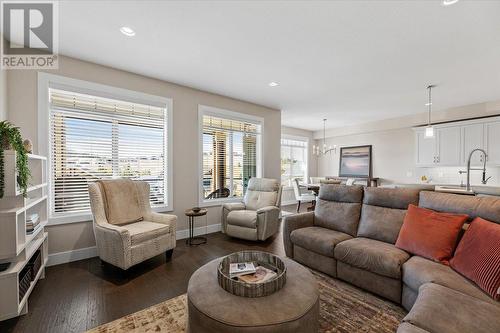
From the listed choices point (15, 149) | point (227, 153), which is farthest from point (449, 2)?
point (15, 149)

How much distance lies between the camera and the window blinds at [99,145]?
9.69ft

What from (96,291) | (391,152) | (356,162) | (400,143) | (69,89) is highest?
(69,89)

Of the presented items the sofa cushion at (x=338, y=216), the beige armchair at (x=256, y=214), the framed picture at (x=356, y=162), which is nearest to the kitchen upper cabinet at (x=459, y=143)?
the framed picture at (x=356, y=162)

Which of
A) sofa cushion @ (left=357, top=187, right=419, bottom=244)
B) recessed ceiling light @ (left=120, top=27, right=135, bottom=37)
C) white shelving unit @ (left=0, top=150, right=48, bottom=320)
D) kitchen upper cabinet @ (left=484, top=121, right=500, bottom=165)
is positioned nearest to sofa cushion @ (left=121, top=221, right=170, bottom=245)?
white shelving unit @ (left=0, top=150, right=48, bottom=320)

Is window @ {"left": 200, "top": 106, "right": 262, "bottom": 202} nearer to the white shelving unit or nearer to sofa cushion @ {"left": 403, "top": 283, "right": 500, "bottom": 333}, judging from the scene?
the white shelving unit

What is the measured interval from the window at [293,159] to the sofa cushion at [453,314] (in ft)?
21.0

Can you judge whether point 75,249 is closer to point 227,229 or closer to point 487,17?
point 227,229

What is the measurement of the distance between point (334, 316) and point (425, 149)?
5.66 meters

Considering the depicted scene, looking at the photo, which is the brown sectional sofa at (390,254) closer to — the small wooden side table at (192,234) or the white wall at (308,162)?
the small wooden side table at (192,234)

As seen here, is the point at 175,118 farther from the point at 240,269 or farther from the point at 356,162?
the point at 356,162

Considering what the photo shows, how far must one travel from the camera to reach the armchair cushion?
2.92 metres

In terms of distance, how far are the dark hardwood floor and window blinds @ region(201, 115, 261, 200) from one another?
1.60 metres

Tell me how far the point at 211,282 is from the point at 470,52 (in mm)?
3947

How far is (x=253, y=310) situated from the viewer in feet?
4.27
